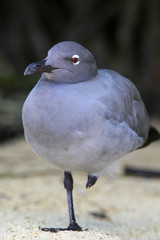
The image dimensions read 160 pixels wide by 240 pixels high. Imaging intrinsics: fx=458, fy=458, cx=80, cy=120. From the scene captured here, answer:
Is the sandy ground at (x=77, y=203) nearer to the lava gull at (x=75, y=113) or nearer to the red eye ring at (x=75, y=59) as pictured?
the lava gull at (x=75, y=113)

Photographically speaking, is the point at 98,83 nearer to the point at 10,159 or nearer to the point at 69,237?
the point at 69,237

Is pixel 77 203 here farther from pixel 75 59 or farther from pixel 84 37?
pixel 84 37

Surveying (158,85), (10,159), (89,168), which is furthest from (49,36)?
(89,168)

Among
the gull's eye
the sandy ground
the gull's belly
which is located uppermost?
the gull's eye

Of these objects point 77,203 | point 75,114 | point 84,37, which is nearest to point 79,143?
point 75,114

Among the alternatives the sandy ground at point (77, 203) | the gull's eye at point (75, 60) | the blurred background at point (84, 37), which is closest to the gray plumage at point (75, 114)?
the gull's eye at point (75, 60)

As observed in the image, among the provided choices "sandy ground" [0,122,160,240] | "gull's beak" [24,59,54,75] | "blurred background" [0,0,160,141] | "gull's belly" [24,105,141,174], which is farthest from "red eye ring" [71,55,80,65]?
"blurred background" [0,0,160,141]

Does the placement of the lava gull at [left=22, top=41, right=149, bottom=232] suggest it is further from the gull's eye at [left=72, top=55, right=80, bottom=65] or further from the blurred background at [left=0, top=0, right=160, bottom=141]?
the blurred background at [left=0, top=0, right=160, bottom=141]
